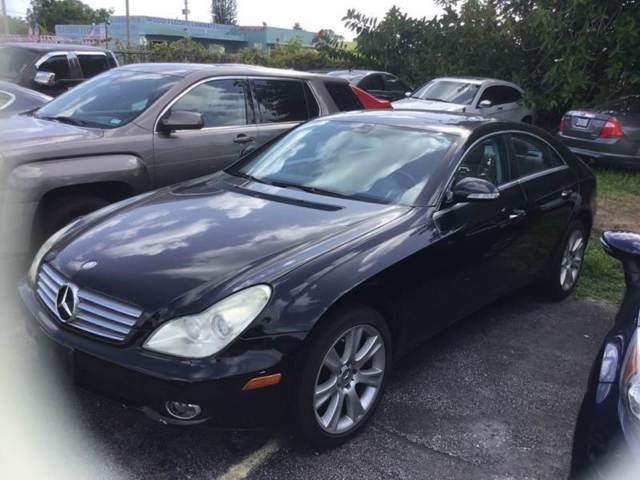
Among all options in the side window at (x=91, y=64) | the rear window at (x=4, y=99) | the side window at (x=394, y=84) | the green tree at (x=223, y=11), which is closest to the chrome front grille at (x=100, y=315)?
the rear window at (x=4, y=99)

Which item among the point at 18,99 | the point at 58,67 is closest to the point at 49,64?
the point at 58,67

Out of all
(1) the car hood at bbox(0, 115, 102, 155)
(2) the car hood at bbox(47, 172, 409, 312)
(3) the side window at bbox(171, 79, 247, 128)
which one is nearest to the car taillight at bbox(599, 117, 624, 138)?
(3) the side window at bbox(171, 79, 247, 128)

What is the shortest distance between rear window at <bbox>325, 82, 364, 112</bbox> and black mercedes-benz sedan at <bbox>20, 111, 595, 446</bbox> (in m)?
1.89

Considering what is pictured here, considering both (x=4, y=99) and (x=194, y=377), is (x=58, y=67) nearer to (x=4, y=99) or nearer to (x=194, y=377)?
(x=4, y=99)

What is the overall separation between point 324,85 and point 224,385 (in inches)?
174

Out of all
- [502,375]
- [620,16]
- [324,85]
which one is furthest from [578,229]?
[620,16]

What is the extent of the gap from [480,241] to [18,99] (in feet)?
18.7

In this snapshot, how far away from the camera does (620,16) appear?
10.8 m

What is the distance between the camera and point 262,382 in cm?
257

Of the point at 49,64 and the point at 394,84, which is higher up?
the point at 49,64

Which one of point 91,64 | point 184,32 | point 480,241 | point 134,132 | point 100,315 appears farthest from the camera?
point 184,32

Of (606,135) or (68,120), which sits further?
(606,135)

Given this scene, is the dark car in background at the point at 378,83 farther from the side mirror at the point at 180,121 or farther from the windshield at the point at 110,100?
the side mirror at the point at 180,121

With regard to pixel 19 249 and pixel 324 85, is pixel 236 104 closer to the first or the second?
pixel 324 85
